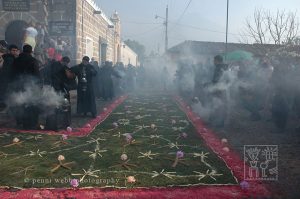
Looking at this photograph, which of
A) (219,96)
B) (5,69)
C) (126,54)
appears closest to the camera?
(5,69)

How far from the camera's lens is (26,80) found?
8.74 m

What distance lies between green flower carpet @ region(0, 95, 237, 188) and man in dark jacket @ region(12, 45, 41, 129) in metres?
0.76

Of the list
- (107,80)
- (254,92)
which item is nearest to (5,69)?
(107,80)

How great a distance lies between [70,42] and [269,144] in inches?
492

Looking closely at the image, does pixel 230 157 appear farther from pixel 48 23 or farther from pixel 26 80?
pixel 48 23

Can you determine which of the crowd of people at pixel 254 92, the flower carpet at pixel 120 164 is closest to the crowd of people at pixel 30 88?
the flower carpet at pixel 120 164

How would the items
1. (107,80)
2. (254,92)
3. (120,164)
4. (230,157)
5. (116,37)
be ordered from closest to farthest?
1. (120,164)
2. (230,157)
3. (254,92)
4. (107,80)
5. (116,37)

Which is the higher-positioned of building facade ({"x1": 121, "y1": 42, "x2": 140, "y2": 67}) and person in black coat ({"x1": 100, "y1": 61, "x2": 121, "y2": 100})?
building facade ({"x1": 121, "y1": 42, "x2": 140, "y2": 67})

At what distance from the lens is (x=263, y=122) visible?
10.9 m

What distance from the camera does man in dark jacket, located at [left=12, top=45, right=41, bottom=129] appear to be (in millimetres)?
8578

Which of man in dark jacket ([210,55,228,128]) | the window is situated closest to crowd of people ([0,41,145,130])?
man in dark jacket ([210,55,228,128])

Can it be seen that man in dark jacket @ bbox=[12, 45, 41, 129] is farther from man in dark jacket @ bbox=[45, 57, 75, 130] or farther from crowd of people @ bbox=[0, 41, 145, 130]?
man in dark jacket @ bbox=[45, 57, 75, 130]


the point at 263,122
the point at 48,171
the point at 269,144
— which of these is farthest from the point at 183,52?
the point at 48,171

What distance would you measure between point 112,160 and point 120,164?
11.8 inches
